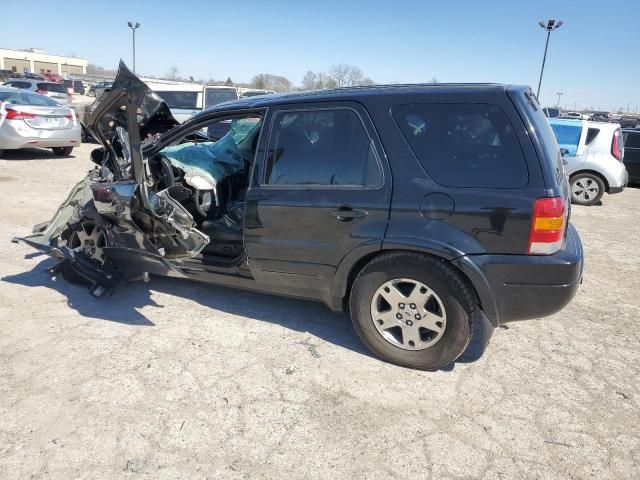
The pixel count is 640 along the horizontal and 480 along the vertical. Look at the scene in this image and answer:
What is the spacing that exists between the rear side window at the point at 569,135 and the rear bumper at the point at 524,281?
7504mm

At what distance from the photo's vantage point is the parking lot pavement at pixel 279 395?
2326 mm

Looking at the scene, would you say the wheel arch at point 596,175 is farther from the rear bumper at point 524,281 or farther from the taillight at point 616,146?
the rear bumper at point 524,281

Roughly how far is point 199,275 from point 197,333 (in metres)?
0.50

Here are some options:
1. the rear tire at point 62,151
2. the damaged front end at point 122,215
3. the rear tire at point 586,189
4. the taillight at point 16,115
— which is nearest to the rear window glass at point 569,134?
the rear tire at point 586,189

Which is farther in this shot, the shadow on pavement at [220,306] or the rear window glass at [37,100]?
the rear window glass at [37,100]

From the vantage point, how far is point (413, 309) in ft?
9.95

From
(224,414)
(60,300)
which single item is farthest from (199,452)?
(60,300)

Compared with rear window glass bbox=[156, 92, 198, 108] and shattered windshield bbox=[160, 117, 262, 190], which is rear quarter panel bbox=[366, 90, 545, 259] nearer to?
shattered windshield bbox=[160, 117, 262, 190]

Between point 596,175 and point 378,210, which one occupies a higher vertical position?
point 596,175

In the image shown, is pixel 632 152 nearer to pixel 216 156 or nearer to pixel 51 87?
pixel 216 156

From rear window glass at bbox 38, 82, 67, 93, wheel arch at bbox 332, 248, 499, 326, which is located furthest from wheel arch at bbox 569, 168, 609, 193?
rear window glass at bbox 38, 82, 67, 93

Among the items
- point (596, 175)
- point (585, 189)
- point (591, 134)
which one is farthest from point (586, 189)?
point (591, 134)

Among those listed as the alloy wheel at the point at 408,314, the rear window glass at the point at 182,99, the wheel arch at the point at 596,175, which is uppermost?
the rear window glass at the point at 182,99

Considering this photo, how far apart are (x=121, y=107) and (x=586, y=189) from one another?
893 centimetres
